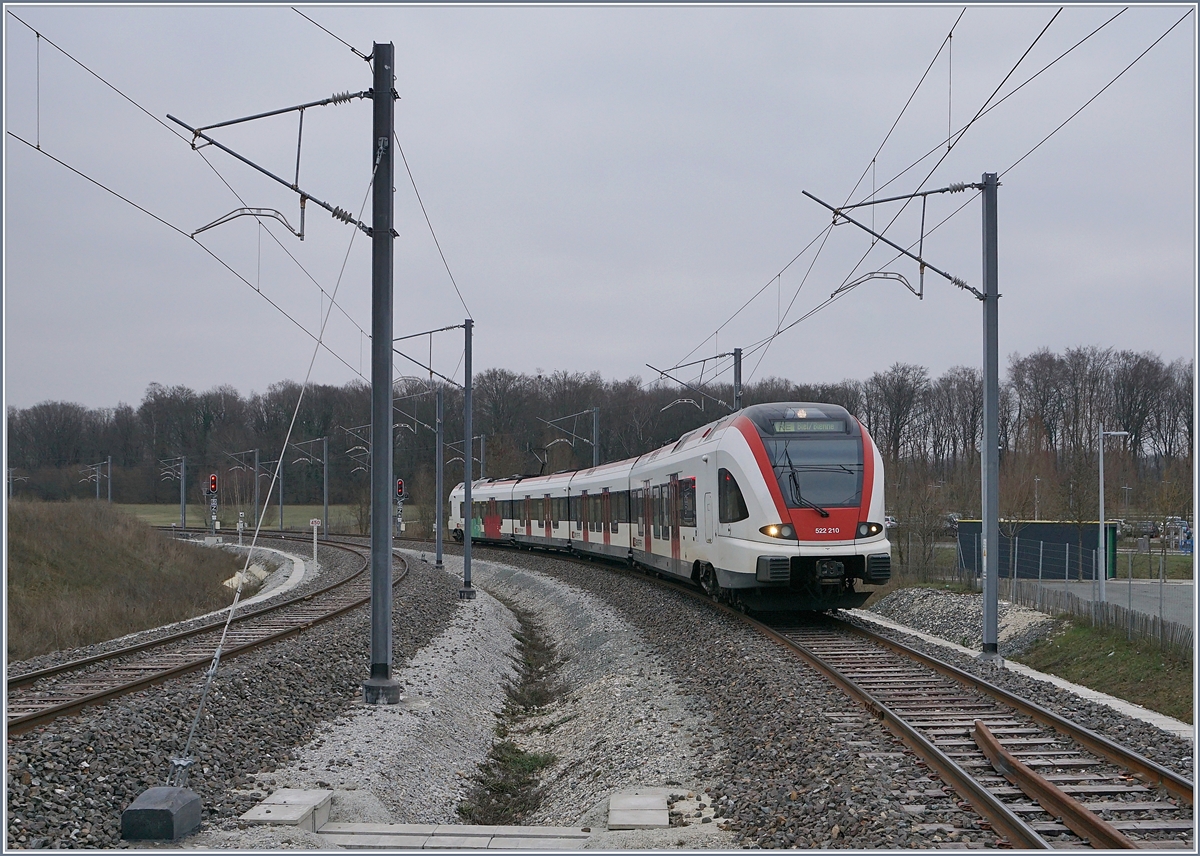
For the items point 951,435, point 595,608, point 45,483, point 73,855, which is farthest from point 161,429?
point 73,855

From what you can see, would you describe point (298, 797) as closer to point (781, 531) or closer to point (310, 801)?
point (310, 801)

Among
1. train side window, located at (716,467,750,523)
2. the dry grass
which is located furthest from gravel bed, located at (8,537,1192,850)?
the dry grass

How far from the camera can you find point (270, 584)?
35.5m

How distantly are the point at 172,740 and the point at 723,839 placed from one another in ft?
16.1

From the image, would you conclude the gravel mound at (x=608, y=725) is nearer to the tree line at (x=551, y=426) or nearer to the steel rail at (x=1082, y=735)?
the steel rail at (x=1082, y=735)

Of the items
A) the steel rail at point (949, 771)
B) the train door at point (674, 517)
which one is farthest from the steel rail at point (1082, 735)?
the train door at point (674, 517)

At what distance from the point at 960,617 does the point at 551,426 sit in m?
47.4

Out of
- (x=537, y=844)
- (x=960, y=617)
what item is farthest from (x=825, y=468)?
(x=537, y=844)

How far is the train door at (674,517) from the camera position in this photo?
20812 mm

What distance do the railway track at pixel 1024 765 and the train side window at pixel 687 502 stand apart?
23.5 feet

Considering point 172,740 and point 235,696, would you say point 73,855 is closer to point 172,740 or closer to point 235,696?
point 172,740

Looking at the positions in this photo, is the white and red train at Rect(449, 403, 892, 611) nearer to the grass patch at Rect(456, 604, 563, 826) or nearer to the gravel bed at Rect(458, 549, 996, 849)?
the gravel bed at Rect(458, 549, 996, 849)

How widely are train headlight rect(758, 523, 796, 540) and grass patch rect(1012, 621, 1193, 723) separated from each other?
5.33m

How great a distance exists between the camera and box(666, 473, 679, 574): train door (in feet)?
68.3
